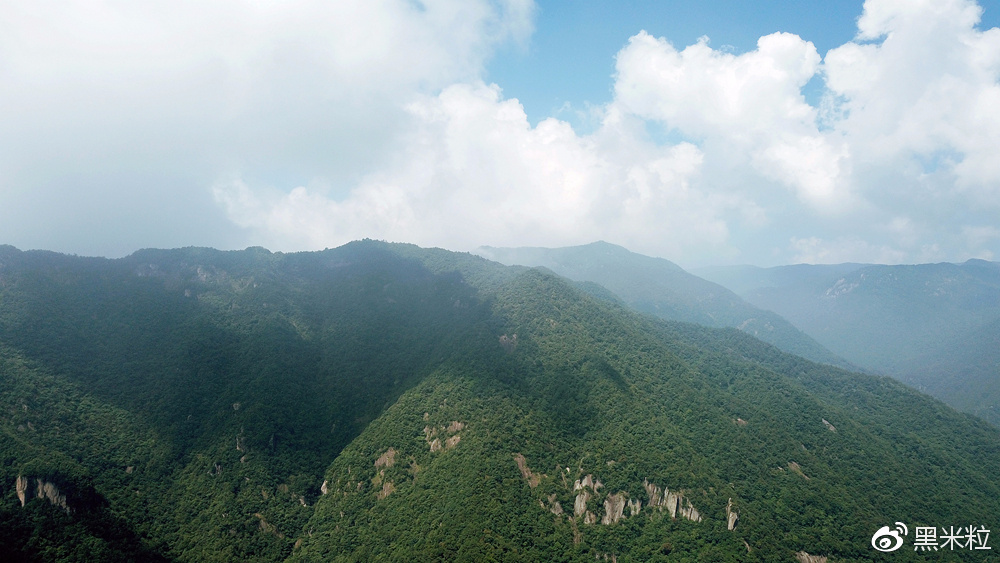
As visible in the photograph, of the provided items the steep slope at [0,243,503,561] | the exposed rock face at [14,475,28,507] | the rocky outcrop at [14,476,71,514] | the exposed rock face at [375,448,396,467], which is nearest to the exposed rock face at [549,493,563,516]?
the exposed rock face at [375,448,396,467]

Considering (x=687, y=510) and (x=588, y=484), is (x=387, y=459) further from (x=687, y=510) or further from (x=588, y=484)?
(x=687, y=510)

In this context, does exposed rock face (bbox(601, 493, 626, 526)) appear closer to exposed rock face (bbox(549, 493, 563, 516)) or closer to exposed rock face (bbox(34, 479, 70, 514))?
exposed rock face (bbox(549, 493, 563, 516))

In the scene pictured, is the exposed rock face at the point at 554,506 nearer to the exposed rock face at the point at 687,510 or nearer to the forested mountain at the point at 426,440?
the forested mountain at the point at 426,440

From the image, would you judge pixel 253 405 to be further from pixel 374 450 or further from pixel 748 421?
pixel 748 421

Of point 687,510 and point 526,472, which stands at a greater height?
point 526,472

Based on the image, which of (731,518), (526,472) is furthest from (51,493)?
(731,518)

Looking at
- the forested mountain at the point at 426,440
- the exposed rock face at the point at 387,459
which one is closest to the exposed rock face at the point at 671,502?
the forested mountain at the point at 426,440
